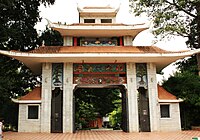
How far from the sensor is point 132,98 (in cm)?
1395

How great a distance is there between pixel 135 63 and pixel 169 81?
12.9ft

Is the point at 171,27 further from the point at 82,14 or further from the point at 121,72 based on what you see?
the point at 82,14

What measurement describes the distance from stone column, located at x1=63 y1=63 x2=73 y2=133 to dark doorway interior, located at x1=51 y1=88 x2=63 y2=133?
23 centimetres

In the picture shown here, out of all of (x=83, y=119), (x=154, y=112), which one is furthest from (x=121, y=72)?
(x=83, y=119)

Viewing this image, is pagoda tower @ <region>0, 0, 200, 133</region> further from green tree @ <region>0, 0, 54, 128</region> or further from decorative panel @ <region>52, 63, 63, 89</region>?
green tree @ <region>0, 0, 54, 128</region>

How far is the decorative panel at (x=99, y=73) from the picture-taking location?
14148 mm

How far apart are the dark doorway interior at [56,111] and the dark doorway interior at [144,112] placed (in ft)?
14.4

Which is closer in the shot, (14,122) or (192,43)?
(14,122)

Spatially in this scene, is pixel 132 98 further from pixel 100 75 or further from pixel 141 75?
pixel 100 75

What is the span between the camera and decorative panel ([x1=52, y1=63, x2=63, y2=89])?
14055 mm

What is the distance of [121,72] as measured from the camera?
14.4m

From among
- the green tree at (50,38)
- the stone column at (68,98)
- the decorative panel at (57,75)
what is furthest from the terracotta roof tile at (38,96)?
the green tree at (50,38)

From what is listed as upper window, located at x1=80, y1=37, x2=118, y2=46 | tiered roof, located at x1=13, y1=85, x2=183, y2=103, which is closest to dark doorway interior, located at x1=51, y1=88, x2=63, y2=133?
tiered roof, located at x1=13, y1=85, x2=183, y2=103

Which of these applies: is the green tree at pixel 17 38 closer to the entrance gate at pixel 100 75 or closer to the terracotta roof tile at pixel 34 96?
the terracotta roof tile at pixel 34 96
